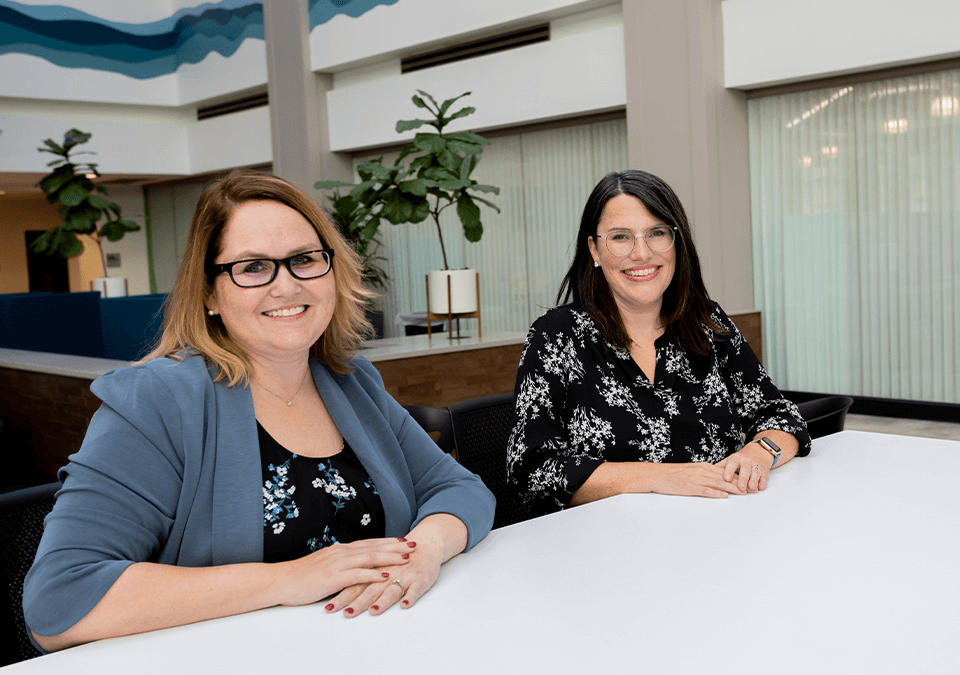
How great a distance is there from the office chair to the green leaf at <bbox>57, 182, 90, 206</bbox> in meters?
8.25

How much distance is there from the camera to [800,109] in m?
6.13

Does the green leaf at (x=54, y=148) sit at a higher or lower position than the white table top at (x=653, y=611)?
higher

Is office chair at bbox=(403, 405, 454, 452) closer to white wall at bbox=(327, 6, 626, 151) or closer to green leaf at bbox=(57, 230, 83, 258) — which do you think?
white wall at bbox=(327, 6, 626, 151)

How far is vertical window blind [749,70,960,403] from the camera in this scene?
5.60 m

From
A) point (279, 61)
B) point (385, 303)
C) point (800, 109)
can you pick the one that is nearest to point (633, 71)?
point (800, 109)

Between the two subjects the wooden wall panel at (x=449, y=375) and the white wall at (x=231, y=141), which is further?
the white wall at (x=231, y=141)

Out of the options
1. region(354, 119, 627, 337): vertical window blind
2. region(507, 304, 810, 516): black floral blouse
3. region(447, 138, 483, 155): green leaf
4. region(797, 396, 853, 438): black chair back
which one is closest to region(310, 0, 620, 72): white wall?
region(354, 119, 627, 337): vertical window blind

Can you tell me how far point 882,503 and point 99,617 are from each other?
1343 millimetres

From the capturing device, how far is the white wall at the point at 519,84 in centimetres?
681

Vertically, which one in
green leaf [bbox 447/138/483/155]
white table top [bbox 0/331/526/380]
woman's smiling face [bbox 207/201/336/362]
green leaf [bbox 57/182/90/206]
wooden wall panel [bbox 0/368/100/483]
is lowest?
wooden wall panel [bbox 0/368/100/483]

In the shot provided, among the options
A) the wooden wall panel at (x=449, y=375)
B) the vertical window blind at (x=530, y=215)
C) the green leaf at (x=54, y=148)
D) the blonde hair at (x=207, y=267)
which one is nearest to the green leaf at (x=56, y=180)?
the green leaf at (x=54, y=148)

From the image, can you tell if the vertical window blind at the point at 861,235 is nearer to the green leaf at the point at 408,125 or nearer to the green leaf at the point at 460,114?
the green leaf at the point at 460,114

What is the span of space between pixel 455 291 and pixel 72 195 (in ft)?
20.1

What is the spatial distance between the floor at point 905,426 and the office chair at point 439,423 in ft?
13.6
